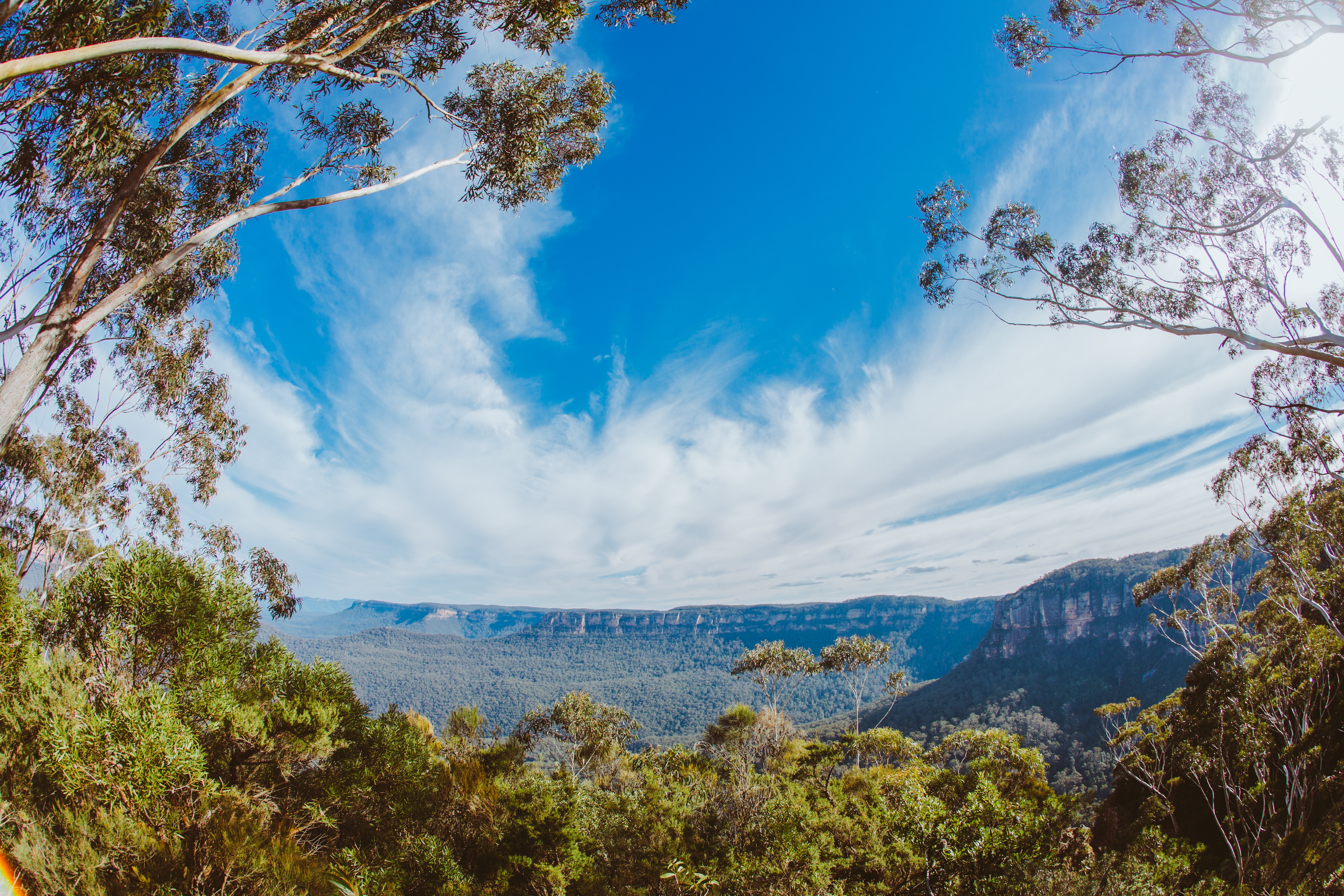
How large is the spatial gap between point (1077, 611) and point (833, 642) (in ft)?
106

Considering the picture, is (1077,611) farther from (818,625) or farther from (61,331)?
(61,331)

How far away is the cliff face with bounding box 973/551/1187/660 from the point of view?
6006 cm

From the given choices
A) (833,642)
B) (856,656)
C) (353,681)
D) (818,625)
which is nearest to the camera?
(353,681)

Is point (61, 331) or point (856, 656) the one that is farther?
point (856, 656)

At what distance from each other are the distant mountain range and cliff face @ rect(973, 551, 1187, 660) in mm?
199

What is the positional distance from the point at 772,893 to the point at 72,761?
862 cm

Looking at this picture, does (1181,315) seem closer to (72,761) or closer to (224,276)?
(72,761)

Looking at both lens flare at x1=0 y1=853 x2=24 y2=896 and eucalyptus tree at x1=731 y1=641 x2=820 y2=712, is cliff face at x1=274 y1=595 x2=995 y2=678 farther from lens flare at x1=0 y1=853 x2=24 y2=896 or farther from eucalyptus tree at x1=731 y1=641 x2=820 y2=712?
lens flare at x1=0 y1=853 x2=24 y2=896

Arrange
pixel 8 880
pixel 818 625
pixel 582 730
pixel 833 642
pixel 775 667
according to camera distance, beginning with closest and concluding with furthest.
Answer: pixel 8 880 → pixel 775 667 → pixel 582 730 → pixel 833 642 → pixel 818 625

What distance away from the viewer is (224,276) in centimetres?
1014

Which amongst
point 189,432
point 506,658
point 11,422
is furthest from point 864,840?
point 506,658

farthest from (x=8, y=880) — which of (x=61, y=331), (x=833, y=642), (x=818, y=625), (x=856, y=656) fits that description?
(x=818, y=625)

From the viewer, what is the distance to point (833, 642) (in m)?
76.6

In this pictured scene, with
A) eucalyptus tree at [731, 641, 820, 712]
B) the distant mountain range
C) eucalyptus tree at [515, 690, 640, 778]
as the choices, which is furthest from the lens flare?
eucalyptus tree at [731, 641, 820, 712]
